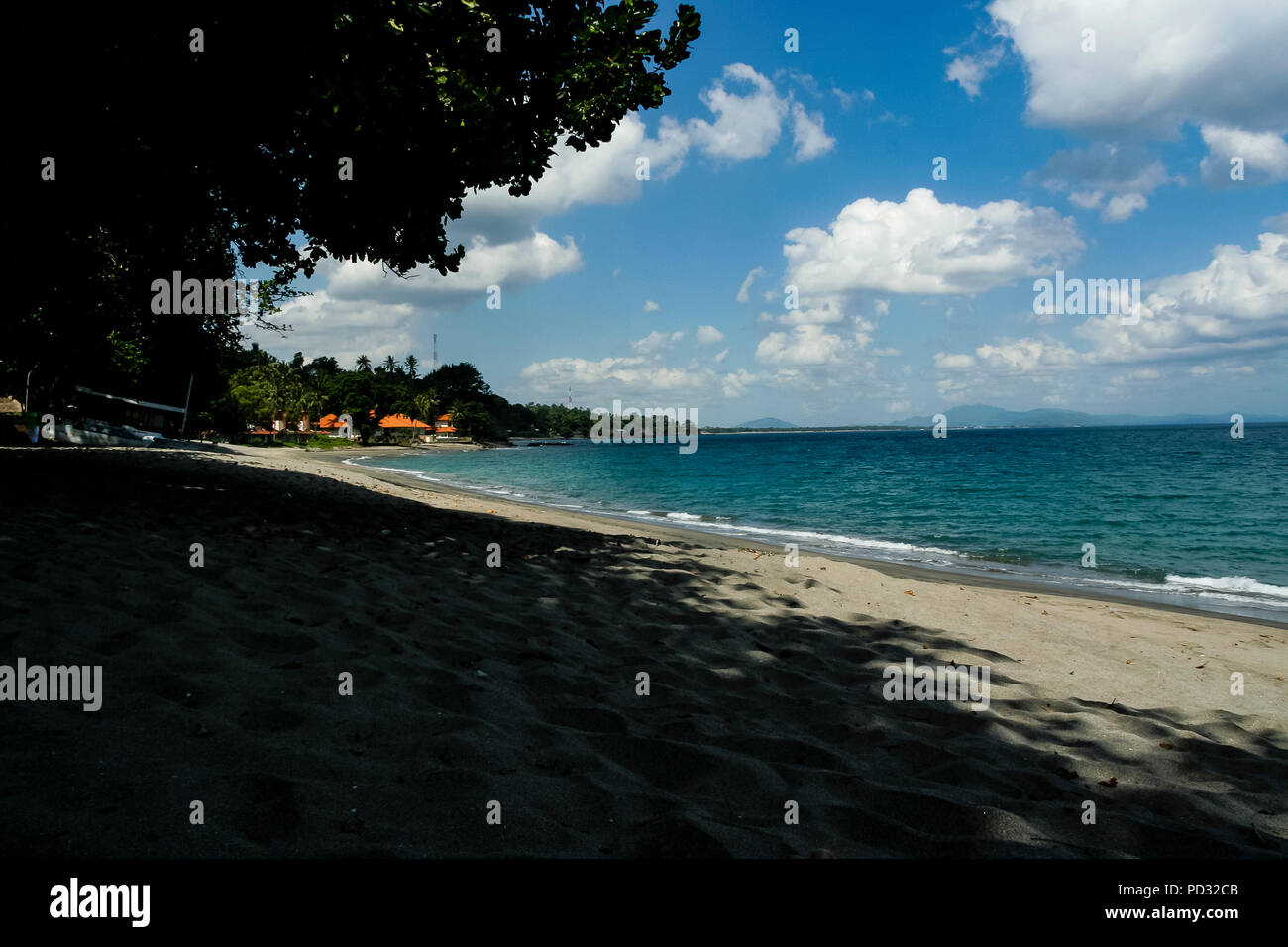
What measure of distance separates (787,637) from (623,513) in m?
20.7

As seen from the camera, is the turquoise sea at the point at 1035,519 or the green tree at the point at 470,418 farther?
the green tree at the point at 470,418

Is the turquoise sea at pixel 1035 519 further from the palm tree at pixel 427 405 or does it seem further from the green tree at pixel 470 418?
the green tree at pixel 470 418

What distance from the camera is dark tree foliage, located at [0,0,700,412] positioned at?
785 cm

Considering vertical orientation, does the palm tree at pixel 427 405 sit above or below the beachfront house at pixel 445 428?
above

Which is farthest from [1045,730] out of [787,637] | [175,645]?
[175,645]

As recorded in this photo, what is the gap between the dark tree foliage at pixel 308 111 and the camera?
7.85m

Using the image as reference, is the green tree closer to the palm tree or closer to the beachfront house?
the beachfront house

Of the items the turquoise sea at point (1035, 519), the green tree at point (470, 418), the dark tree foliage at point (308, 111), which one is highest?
the green tree at point (470, 418)

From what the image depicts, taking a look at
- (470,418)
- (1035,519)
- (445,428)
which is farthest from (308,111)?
(470,418)

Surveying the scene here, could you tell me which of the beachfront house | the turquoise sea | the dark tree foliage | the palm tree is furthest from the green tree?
the dark tree foliage

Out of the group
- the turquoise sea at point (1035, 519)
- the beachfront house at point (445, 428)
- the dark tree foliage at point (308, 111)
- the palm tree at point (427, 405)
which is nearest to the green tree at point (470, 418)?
the beachfront house at point (445, 428)

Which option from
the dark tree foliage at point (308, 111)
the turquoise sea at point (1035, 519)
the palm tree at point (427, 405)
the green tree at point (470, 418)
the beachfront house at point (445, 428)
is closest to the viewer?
the dark tree foliage at point (308, 111)

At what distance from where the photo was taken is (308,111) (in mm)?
8258

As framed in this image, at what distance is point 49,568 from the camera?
19.0 feet
